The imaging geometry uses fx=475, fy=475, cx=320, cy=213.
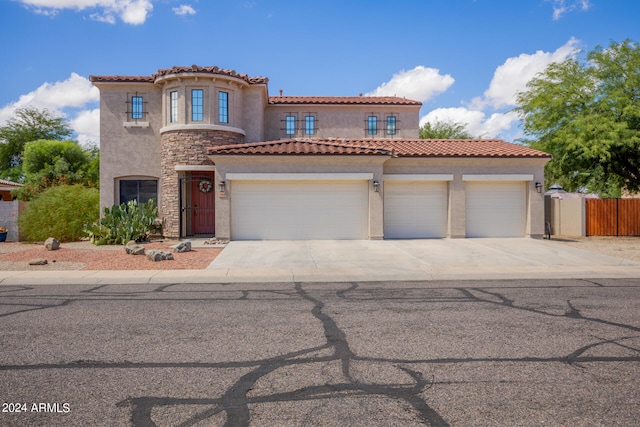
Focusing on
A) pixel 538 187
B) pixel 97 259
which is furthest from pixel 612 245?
pixel 97 259

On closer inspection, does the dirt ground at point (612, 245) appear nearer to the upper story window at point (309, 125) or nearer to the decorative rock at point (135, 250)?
the upper story window at point (309, 125)

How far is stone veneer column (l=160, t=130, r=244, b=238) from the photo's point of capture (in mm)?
20266

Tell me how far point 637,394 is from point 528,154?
54.8 feet

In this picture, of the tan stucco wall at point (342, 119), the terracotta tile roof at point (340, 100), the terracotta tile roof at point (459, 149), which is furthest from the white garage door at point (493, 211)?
the terracotta tile roof at point (340, 100)

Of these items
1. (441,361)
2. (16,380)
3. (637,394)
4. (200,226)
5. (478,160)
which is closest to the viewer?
(637,394)

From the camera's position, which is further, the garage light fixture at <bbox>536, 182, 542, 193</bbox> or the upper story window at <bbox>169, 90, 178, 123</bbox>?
the upper story window at <bbox>169, 90, 178, 123</bbox>

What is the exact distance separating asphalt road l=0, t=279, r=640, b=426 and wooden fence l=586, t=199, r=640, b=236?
15.5 meters

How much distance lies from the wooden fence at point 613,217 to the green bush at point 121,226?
20.0 metres

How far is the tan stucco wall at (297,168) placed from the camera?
18156mm

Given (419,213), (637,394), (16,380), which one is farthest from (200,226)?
(637,394)

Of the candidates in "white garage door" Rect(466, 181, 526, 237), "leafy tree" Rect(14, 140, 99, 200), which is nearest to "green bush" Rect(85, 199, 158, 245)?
"white garage door" Rect(466, 181, 526, 237)

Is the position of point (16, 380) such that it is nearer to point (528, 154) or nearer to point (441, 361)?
point (441, 361)

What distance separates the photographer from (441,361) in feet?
17.0

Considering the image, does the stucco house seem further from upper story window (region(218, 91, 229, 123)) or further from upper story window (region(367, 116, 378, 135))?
Answer: upper story window (region(367, 116, 378, 135))
